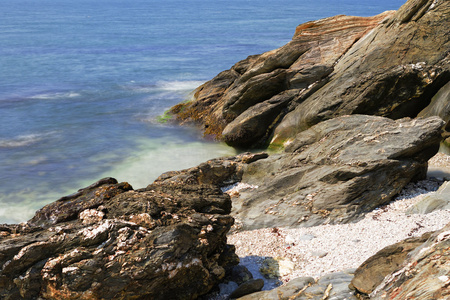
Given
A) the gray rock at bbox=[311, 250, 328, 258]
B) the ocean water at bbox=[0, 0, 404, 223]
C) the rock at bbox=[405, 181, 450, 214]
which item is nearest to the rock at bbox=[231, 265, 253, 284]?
the gray rock at bbox=[311, 250, 328, 258]

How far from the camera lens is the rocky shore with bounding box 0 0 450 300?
10312 millimetres

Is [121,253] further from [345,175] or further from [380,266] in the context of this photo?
[345,175]

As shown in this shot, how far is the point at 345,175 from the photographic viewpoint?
16016 millimetres

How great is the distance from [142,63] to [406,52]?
141 ft

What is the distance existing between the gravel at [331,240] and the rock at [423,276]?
3.11 m

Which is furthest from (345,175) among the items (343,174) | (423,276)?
(423,276)

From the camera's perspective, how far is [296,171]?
1766cm

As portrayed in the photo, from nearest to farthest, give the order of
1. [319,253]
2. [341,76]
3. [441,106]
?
[319,253], [441,106], [341,76]

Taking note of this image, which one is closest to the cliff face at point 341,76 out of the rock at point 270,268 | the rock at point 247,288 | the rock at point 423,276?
the rock at point 270,268

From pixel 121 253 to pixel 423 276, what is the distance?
616cm

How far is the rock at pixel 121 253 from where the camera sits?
10.3m

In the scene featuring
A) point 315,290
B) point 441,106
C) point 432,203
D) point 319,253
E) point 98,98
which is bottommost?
point 315,290

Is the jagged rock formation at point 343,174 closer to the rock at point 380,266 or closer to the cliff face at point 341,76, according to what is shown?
the cliff face at point 341,76

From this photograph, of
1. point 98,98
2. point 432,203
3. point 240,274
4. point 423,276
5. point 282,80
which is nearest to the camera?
point 423,276
